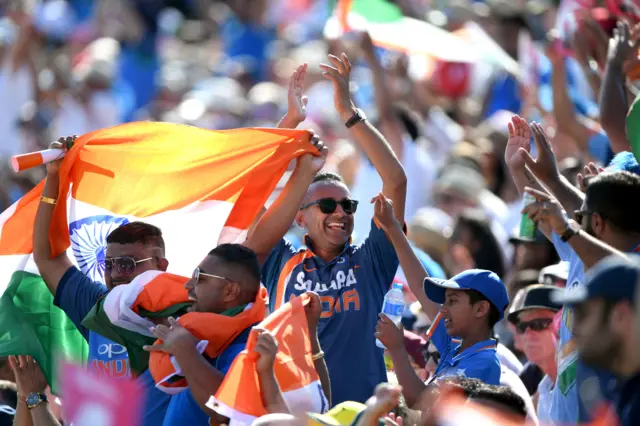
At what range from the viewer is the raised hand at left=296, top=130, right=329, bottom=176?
248 inches

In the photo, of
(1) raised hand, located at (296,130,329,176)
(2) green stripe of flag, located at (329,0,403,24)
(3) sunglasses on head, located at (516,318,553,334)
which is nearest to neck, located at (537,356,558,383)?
(3) sunglasses on head, located at (516,318,553,334)

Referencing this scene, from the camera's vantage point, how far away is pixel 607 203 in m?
5.05

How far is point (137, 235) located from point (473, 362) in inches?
64.3

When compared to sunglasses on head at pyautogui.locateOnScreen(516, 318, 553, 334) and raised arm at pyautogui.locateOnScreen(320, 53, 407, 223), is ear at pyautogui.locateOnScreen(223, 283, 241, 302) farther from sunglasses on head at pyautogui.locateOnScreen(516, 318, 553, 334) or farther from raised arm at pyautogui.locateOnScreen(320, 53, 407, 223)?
sunglasses on head at pyautogui.locateOnScreen(516, 318, 553, 334)

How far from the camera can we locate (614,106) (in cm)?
684

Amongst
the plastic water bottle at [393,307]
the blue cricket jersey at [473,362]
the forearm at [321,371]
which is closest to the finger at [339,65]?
the plastic water bottle at [393,307]

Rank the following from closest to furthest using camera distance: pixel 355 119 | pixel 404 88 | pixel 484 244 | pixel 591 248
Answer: pixel 591 248 → pixel 355 119 → pixel 484 244 → pixel 404 88

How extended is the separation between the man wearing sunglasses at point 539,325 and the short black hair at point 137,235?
6.18 feet

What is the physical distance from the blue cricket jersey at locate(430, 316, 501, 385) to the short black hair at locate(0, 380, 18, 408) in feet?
6.95

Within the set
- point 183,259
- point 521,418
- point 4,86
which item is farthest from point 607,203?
point 4,86

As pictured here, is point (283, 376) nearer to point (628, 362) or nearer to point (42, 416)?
point (42, 416)

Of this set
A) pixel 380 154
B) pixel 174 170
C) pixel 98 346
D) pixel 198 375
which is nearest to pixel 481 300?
pixel 380 154

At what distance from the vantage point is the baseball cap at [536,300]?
6.59 meters

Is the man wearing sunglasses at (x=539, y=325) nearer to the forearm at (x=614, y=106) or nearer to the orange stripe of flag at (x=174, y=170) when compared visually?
the forearm at (x=614, y=106)
